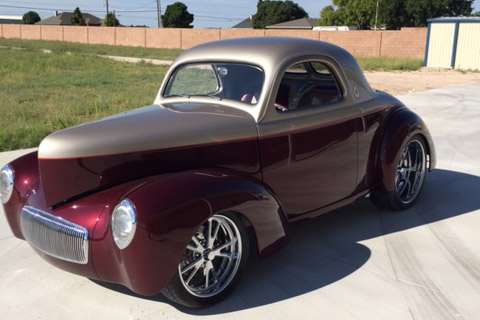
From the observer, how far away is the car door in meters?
3.90

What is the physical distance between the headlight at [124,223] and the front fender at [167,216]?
3 cm

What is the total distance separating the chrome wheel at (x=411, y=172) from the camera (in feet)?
16.7

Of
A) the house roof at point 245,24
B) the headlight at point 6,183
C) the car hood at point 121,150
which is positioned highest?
the house roof at point 245,24

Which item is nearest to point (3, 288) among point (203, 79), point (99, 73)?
point (203, 79)

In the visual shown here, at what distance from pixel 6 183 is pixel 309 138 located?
7.29 feet

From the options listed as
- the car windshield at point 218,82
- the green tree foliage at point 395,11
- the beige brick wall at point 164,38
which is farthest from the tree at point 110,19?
the car windshield at point 218,82

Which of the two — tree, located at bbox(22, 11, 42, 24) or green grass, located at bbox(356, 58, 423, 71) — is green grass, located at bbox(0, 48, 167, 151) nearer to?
green grass, located at bbox(356, 58, 423, 71)

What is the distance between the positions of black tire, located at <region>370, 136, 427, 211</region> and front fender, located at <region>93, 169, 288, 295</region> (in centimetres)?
198

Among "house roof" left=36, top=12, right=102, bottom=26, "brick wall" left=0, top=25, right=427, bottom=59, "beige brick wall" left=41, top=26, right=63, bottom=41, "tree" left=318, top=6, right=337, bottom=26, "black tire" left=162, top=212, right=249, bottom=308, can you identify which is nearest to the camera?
"black tire" left=162, top=212, right=249, bottom=308

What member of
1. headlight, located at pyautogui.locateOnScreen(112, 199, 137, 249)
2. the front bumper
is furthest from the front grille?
headlight, located at pyautogui.locateOnScreen(112, 199, 137, 249)

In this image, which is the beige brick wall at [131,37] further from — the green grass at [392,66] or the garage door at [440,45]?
the garage door at [440,45]

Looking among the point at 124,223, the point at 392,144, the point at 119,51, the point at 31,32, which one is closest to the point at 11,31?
the point at 31,32

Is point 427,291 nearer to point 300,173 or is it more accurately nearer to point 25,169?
point 300,173

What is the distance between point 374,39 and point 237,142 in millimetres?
33157
